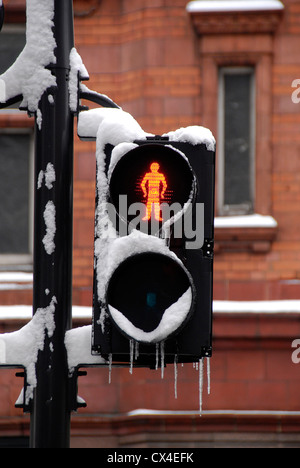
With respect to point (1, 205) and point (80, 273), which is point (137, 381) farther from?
point (1, 205)

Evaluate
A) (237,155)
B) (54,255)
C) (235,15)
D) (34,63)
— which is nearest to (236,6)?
(235,15)

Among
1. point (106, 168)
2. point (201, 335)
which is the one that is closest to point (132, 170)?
point (106, 168)

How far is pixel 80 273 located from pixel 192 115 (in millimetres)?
1899

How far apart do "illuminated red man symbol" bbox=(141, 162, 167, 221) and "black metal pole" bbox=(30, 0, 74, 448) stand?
1.17ft

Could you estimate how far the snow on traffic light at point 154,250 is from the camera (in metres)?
2.61

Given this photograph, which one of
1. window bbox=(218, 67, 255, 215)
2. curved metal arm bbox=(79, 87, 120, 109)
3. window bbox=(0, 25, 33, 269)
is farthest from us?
window bbox=(0, 25, 33, 269)

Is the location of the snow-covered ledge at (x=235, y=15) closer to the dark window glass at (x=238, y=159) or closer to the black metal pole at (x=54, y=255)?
the dark window glass at (x=238, y=159)

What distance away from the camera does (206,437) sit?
8078 mm

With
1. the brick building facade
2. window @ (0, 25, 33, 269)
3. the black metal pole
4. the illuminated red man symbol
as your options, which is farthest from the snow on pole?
window @ (0, 25, 33, 269)

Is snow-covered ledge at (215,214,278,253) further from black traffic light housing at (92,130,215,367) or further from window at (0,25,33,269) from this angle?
black traffic light housing at (92,130,215,367)

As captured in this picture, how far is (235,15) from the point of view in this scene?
816 centimetres

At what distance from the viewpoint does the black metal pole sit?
111 inches

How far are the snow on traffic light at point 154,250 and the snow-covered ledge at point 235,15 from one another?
5.73 meters

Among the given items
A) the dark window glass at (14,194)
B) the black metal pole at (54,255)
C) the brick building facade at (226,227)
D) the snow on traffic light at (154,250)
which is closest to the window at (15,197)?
the dark window glass at (14,194)
